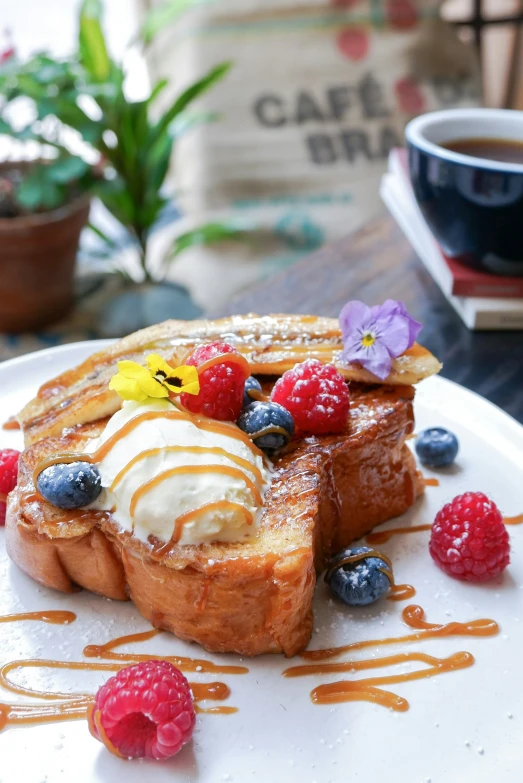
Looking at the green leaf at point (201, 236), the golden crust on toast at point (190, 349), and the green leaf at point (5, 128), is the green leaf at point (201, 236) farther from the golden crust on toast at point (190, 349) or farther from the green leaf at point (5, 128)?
the golden crust on toast at point (190, 349)

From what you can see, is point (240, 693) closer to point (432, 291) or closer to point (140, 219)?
point (432, 291)

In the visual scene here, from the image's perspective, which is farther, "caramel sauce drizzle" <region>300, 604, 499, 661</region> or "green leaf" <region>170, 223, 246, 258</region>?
"green leaf" <region>170, 223, 246, 258</region>

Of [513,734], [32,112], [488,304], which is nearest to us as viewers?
[513,734]

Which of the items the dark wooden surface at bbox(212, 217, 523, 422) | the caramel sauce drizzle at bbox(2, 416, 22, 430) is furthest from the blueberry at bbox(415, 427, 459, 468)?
the caramel sauce drizzle at bbox(2, 416, 22, 430)

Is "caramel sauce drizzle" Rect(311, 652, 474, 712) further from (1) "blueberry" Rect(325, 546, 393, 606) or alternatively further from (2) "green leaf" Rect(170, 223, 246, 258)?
(2) "green leaf" Rect(170, 223, 246, 258)

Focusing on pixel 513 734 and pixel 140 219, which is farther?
pixel 140 219

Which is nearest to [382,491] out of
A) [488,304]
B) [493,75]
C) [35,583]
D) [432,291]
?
[35,583]

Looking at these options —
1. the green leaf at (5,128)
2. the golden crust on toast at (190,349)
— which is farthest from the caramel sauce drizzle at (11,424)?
the green leaf at (5,128)

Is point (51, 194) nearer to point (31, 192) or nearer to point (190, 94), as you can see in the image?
point (31, 192)
